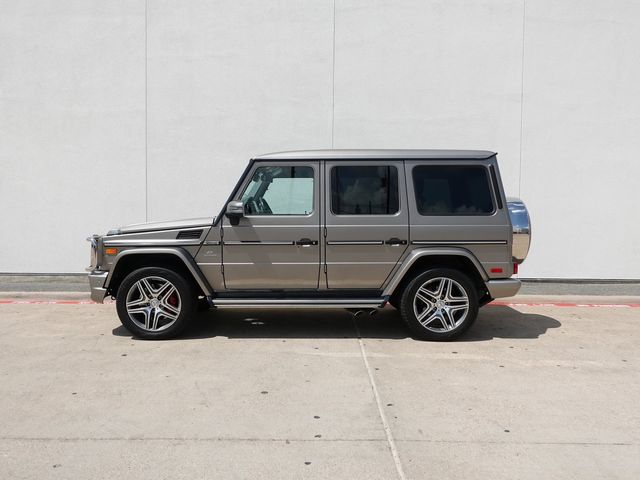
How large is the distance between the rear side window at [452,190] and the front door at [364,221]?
20 cm

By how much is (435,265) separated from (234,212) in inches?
84.4

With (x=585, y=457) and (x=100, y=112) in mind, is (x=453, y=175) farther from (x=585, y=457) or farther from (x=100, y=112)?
(x=100, y=112)

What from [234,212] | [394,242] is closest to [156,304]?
[234,212]

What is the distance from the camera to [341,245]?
19.3 ft

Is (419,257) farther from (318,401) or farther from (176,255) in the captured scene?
(176,255)

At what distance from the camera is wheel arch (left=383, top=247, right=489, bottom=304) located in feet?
19.1

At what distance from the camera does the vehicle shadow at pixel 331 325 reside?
630 centimetres

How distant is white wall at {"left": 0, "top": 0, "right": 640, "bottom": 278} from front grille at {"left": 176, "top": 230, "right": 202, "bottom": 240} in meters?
3.76

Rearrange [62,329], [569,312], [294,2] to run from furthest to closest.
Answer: [294,2], [569,312], [62,329]

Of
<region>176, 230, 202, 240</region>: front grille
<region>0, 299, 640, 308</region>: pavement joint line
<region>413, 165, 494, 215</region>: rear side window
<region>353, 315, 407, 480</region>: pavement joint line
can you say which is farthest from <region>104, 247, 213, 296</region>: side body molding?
<region>0, 299, 640, 308</region>: pavement joint line

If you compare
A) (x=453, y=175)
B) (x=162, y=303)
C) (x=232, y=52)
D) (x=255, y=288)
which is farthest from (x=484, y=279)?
(x=232, y=52)

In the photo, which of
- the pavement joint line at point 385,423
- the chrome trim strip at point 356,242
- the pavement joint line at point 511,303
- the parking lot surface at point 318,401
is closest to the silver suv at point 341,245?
the chrome trim strip at point 356,242

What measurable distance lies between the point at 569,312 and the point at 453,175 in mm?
Answer: 3072

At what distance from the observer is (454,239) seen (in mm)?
5875
